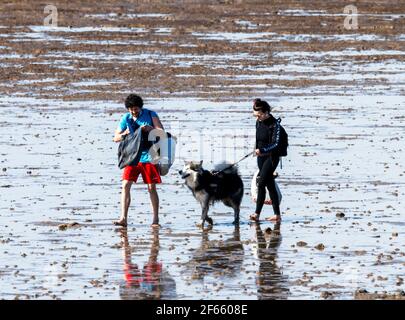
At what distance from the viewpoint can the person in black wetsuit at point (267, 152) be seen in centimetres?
1841

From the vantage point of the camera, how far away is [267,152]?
1848cm

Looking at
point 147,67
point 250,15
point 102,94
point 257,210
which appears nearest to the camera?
point 257,210

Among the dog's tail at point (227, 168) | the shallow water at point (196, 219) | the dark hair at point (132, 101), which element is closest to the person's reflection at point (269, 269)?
the shallow water at point (196, 219)

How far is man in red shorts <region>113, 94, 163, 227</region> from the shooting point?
18.0m

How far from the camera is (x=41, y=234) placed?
684 inches

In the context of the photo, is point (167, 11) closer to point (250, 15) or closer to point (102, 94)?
point (250, 15)

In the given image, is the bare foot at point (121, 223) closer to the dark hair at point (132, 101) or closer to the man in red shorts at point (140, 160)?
the man in red shorts at point (140, 160)

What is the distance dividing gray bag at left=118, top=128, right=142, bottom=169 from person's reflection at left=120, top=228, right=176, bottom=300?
192 cm

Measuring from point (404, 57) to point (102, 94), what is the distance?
44.5 ft

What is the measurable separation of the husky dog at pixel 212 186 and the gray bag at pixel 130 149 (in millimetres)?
618

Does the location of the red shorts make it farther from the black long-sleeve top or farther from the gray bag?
the black long-sleeve top

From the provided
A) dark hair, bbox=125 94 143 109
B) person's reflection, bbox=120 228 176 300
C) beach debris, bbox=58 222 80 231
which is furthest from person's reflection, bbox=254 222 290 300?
beach debris, bbox=58 222 80 231

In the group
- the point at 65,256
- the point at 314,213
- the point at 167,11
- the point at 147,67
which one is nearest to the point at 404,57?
the point at 147,67

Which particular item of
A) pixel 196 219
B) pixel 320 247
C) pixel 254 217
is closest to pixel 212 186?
pixel 196 219
